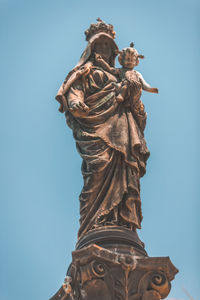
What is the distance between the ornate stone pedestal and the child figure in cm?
328

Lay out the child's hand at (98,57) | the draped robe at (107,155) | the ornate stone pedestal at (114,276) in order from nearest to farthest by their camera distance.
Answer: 1. the ornate stone pedestal at (114,276)
2. the draped robe at (107,155)
3. the child's hand at (98,57)

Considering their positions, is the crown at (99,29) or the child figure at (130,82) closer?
the child figure at (130,82)

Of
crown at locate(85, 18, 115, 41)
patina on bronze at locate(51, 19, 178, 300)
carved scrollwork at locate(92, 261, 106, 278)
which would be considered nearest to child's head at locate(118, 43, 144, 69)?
patina on bronze at locate(51, 19, 178, 300)

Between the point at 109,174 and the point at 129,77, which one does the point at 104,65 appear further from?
the point at 109,174

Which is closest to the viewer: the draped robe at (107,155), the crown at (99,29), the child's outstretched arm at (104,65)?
the draped robe at (107,155)

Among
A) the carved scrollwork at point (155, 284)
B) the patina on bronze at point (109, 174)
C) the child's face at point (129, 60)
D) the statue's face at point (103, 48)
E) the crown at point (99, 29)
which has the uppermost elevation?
the crown at point (99, 29)

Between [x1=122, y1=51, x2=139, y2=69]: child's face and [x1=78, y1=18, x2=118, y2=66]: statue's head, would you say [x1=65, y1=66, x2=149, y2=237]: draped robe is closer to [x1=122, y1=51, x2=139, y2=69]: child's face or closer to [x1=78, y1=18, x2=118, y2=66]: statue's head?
[x1=122, y1=51, x2=139, y2=69]: child's face

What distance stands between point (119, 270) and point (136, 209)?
5.82 ft

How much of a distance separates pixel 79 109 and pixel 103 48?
2.24 metres

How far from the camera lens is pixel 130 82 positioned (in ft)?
35.7

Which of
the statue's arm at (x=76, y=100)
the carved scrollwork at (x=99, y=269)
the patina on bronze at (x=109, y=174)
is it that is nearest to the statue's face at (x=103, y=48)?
the patina on bronze at (x=109, y=174)

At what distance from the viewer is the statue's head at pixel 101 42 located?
39.4ft

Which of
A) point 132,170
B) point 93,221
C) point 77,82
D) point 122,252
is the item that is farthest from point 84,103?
point 122,252

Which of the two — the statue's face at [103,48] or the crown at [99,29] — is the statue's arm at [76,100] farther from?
the crown at [99,29]
